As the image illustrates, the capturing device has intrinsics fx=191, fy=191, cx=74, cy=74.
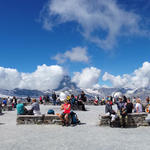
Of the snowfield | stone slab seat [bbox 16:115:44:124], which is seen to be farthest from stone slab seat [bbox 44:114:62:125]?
the snowfield

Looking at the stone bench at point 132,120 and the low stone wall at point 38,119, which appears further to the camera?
the low stone wall at point 38,119

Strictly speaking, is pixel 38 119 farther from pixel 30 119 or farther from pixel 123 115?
pixel 123 115

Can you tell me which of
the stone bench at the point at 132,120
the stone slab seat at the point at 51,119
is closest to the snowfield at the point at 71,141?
the stone bench at the point at 132,120

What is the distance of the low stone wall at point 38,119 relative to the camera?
12.3m

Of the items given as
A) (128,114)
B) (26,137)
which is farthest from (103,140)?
(128,114)

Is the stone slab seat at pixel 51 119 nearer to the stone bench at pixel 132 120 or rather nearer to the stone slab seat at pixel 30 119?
the stone slab seat at pixel 30 119

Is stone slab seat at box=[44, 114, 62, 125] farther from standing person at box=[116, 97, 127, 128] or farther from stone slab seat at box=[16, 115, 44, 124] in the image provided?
standing person at box=[116, 97, 127, 128]

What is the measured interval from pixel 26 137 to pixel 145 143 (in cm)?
524

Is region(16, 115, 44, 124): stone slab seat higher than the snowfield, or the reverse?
region(16, 115, 44, 124): stone slab seat

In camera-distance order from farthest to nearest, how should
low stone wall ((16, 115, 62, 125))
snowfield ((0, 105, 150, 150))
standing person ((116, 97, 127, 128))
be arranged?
low stone wall ((16, 115, 62, 125)) < standing person ((116, 97, 127, 128)) < snowfield ((0, 105, 150, 150))

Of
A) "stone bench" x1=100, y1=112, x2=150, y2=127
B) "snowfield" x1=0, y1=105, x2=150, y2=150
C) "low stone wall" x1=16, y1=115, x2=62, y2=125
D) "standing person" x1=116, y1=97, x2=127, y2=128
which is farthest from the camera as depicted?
"low stone wall" x1=16, y1=115, x2=62, y2=125

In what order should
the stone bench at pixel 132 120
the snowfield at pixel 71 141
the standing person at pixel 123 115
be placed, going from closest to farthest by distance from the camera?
the snowfield at pixel 71 141 → the standing person at pixel 123 115 → the stone bench at pixel 132 120

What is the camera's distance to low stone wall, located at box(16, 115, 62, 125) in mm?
12258

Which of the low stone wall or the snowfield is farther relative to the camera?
the low stone wall
